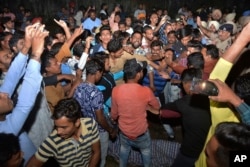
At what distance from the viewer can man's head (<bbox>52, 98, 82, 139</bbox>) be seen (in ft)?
7.96

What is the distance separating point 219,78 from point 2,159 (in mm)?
1886

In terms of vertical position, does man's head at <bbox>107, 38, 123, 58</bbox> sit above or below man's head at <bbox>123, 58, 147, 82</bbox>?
above

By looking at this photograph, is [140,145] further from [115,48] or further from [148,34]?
[148,34]

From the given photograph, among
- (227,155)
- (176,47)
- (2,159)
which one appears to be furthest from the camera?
(176,47)

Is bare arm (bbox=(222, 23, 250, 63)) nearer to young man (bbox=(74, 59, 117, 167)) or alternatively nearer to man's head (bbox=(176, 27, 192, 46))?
→ young man (bbox=(74, 59, 117, 167))

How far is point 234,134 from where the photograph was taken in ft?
5.95

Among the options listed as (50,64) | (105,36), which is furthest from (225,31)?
(50,64)

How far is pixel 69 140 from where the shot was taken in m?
2.54

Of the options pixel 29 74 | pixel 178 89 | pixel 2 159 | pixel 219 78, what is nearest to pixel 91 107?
pixel 29 74

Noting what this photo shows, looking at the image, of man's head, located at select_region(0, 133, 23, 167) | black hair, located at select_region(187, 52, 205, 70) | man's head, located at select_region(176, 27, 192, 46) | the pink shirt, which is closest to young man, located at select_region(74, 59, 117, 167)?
the pink shirt

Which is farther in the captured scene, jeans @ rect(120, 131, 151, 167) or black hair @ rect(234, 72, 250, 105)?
jeans @ rect(120, 131, 151, 167)

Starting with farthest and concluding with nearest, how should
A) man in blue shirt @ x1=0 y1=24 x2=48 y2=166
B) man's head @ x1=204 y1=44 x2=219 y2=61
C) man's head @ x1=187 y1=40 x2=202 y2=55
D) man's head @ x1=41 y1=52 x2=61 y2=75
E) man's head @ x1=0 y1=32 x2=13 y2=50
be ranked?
man's head @ x1=187 y1=40 x2=202 y2=55, man's head @ x1=0 y1=32 x2=13 y2=50, man's head @ x1=204 y1=44 x2=219 y2=61, man's head @ x1=41 y1=52 x2=61 y2=75, man in blue shirt @ x1=0 y1=24 x2=48 y2=166

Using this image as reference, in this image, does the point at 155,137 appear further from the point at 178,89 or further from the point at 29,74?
the point at 29,74

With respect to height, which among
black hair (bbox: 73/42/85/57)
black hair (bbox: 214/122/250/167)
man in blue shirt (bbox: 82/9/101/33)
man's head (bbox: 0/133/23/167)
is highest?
man in blue shirt (bbox: 82/9/101/33)
